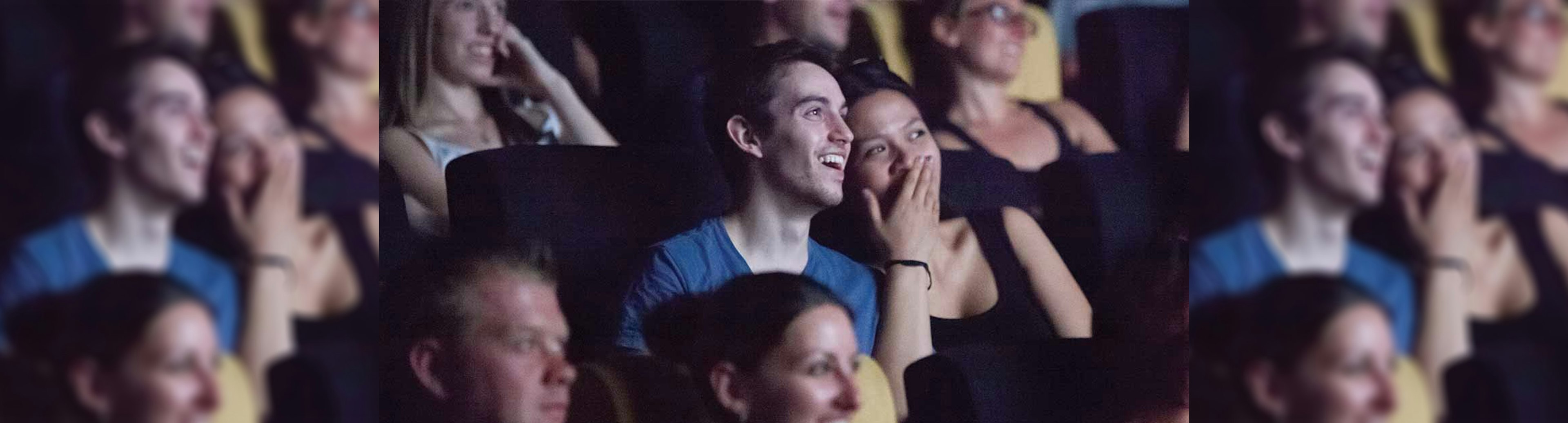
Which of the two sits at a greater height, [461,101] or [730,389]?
[461,101]

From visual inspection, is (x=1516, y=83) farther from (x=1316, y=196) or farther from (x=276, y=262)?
(x=276, y=262)

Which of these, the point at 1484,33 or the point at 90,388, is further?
the point at 1484,33

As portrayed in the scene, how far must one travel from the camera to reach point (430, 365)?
2.21 m

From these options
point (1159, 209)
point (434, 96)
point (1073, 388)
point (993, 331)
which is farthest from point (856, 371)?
point (434, 96)

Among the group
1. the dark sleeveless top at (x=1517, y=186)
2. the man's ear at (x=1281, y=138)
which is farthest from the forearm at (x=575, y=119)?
the dark sleeveless top at (x=1517, y=186)

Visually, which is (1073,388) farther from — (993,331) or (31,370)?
(31,370)

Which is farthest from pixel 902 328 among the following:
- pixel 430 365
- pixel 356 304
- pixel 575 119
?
pixel 356 304

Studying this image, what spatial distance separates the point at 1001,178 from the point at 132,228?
4.70 feet

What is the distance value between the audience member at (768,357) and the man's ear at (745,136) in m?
0.21

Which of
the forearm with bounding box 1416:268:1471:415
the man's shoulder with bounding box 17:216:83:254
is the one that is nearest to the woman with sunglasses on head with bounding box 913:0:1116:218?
the forearm with bounding box 1416:268:1471:415

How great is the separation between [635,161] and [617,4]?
0.27 m

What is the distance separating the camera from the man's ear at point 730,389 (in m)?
2.27

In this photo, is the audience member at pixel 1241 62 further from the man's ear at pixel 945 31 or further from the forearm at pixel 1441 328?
the man's ear at pixel 945 31

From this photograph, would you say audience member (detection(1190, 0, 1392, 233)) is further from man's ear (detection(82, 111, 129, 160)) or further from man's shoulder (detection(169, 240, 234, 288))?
man's ear (detection(82, 111, 129, 160))
